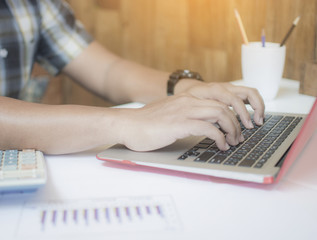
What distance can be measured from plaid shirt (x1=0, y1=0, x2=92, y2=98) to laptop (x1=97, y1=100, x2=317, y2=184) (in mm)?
601

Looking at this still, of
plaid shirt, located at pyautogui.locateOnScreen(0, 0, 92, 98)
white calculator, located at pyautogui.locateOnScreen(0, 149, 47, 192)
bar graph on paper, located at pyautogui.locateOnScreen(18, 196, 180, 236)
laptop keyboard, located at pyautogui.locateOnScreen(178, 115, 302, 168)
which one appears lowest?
bar graph on paper, located at pyautogui.locateOnScreen(18, 196, 180, 236)

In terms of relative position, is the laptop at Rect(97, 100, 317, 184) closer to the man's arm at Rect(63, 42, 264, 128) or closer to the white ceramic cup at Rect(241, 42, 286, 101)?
the man's arm at Rect(63, 42, 264, 128)

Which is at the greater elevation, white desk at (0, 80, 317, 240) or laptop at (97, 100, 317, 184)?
laptop at (97, 100, 317, 184)

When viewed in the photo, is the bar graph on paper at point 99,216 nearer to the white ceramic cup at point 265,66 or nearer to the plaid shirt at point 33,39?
the white ceramic cup at point 265,66

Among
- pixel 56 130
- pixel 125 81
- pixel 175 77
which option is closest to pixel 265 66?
pixel 175 77

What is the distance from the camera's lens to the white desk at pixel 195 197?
21.0 inches

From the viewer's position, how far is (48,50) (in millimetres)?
1331

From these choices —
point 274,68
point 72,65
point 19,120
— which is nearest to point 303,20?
point 274,68

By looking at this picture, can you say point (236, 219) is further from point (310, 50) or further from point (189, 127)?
point (310, 50)

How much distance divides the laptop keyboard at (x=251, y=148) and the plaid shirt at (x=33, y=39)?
2.20 ft

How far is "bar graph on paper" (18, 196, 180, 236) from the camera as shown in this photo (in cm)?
54

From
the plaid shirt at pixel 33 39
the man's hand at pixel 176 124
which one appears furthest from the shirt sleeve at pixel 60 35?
the man's hand at pixel 176 124

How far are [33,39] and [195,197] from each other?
826 mm

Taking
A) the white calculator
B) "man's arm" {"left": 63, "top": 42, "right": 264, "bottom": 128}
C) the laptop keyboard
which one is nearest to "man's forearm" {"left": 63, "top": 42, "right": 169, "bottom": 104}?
"man's arm" {"left": 63, "top": 42, "right": 264, "bottom": 128}
